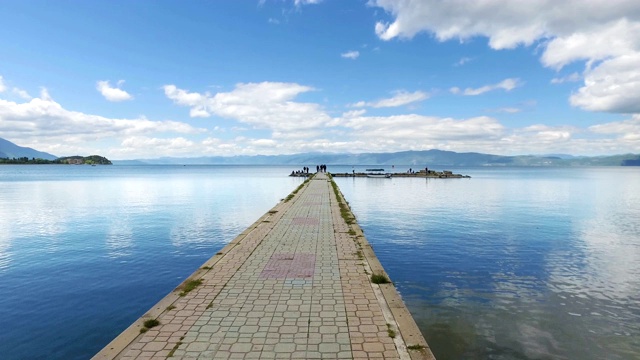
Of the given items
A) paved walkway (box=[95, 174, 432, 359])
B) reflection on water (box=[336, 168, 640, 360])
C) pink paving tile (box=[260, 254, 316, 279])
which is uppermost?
pink paving tile (box=[260, 254, 316, 279])

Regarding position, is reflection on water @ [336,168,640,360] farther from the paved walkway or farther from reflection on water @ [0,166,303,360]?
reflection on water @ [0,166,303,360]

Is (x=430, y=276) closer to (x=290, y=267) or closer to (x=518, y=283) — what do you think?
(x=518, y=283)

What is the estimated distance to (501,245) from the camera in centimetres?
1794

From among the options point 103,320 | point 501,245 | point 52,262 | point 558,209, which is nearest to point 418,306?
point 103,320

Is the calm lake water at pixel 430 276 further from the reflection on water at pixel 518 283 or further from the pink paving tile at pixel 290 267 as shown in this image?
the pink paving tile at pixel 290 267

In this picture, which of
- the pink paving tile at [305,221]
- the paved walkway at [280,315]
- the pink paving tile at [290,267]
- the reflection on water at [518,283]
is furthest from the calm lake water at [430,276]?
the pink paving tile at [305,221]

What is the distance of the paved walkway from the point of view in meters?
6.08

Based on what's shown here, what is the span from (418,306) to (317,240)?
5551 mm

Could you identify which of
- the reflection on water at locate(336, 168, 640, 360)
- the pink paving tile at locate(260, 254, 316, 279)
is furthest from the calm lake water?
the pink paving tile at locate(260, 254, 316, 279)

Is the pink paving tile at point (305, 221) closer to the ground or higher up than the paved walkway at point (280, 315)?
higher up

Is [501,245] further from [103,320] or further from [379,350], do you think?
[103,320]

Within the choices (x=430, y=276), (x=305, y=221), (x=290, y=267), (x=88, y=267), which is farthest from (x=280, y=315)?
(x=305, y=221)

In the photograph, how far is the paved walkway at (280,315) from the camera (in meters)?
6.08

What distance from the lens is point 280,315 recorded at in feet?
24.4
